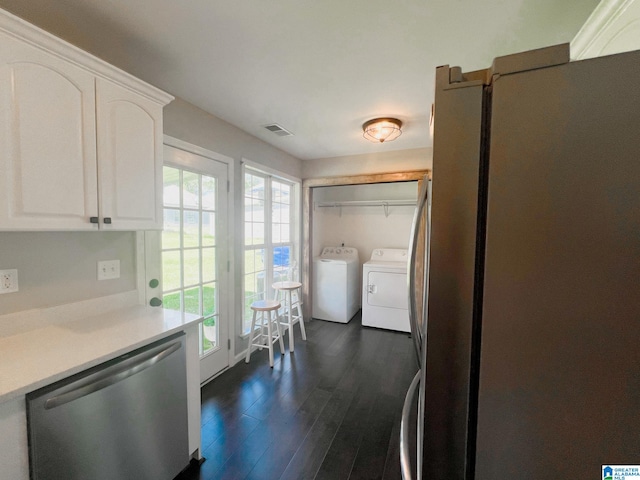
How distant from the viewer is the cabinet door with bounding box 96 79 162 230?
131cm

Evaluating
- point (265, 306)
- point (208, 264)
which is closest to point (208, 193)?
point (208, 264)

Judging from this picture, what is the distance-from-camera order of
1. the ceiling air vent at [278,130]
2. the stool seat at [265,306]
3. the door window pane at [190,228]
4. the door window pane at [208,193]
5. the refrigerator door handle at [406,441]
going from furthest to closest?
the stool seat at [265,306] → the ceiling air vent at [278,130] → the door window pane at [208,193] → the door window pane at [190,228] → the refrigerator door handle at [406,441]

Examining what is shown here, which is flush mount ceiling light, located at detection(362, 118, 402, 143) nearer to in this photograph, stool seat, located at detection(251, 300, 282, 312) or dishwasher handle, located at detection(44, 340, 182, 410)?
stool seat, located at detection(251, 300, 282, 312)

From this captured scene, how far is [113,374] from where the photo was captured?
109cm

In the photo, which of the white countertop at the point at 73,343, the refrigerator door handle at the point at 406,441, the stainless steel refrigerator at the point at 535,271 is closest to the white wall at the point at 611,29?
the stainless steel refrigerator at the point at 535,271

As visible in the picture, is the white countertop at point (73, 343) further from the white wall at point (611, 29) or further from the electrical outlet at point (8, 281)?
the white wall at point (611, 29)

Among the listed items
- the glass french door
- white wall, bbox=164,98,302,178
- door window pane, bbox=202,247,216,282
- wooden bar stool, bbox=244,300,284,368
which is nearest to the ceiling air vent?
white wall, bbox=164,98,302,178

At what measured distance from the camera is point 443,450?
0.59 m

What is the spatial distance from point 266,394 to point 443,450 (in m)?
1.94

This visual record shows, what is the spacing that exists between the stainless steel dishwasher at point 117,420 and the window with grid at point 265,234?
1.48 meters

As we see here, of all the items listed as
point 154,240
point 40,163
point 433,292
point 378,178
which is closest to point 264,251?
point 154,240

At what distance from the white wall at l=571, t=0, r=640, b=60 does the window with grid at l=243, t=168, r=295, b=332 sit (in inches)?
105

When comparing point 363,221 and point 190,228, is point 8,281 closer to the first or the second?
point 190,228

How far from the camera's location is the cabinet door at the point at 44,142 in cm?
100
